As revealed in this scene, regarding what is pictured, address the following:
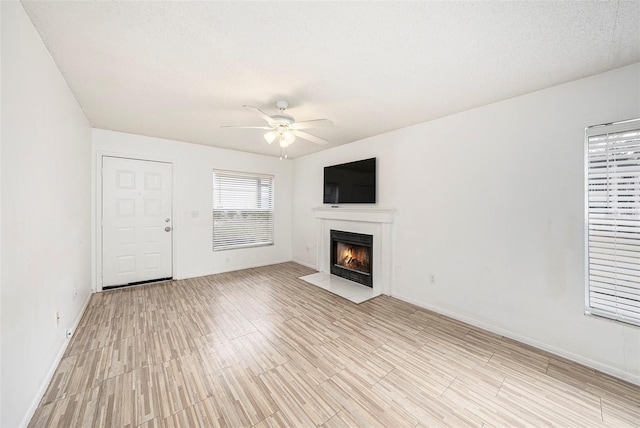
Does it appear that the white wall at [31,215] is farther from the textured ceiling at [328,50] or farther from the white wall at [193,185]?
the white wall at [193,185]

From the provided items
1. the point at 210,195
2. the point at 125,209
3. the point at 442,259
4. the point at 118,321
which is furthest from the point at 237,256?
the point at 442,259

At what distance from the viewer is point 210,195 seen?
464 centimetres

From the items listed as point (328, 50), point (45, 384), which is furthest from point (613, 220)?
point (45, 384)

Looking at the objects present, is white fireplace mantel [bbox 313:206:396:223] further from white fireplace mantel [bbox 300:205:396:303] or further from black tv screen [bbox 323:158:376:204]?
black tv screen [bbox 323:158:376:204]

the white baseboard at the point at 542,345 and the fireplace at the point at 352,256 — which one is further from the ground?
the fireplace at the point at 352,256

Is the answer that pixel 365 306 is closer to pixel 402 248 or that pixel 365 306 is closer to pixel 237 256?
pixel 402 248

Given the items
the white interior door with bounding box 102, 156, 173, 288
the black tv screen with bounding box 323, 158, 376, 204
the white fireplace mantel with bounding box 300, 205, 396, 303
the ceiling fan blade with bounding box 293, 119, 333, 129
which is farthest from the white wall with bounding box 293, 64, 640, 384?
the white interior door with bounding box 102, 156, 173, 288

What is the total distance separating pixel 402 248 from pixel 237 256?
10.9 feet

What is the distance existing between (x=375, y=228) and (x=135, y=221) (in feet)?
13.0

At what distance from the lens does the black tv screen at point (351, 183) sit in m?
3.88

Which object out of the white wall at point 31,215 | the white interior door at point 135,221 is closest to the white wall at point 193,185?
A: the white interior door at point 135,221

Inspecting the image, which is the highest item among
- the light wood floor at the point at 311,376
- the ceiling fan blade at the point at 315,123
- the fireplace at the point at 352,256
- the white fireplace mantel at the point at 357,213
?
the ceiling fan blade at the point at 315,123

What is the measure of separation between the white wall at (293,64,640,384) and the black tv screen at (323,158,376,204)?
1.43ft

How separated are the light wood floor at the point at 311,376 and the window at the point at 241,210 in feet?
6.83
